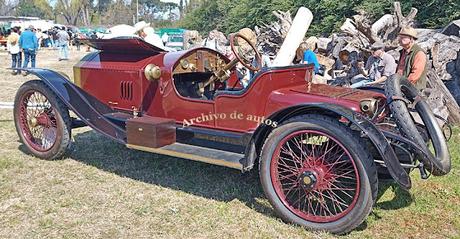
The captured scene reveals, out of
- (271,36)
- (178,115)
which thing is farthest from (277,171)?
(271,36)

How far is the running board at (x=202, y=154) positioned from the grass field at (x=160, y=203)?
401mm

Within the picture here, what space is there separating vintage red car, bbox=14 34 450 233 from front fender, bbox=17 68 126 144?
0.04 feet

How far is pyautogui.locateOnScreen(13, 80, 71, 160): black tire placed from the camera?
184 inches

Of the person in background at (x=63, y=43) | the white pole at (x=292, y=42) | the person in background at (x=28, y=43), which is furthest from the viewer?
the person in background at (x=63, y=43)

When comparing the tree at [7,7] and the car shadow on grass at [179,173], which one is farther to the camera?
the tree at [7,7]

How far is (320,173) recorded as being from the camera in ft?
10.7

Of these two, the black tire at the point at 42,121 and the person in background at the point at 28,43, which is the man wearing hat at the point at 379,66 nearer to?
the black tire at the point at 42,121

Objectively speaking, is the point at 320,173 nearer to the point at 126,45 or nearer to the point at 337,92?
the point at 337,92

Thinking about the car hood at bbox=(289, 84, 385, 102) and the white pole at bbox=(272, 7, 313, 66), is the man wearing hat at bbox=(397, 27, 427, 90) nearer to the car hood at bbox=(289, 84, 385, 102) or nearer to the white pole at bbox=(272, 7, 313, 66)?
the car hood at bbox=(289, 84, 385, 102)

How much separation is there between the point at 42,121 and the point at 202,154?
2186 millimetres

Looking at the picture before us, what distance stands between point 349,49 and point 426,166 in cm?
627

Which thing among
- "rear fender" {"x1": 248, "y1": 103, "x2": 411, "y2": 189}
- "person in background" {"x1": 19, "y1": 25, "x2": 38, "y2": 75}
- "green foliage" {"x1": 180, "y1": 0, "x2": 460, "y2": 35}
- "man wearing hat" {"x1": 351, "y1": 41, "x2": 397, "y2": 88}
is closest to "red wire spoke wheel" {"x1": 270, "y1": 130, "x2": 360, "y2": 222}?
"rear fender" {"x1": 248, "y1": 103, "x2": 411, "y2": 189}

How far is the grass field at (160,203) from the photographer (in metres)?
3.30

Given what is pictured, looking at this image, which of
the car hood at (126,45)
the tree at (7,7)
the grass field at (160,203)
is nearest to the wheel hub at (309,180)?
the grass field at (160,203)
